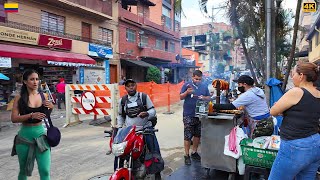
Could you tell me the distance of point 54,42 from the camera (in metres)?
17.4

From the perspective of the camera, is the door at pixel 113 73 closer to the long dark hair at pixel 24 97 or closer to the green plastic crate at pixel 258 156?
the long dark hair at pixel 24 97

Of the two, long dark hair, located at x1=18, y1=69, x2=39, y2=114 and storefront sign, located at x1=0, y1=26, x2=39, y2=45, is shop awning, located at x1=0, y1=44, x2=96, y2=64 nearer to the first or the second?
storefront sign, located at x1=0, y1=26, x2=39, y2=45

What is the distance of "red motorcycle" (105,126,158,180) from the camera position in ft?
11.4

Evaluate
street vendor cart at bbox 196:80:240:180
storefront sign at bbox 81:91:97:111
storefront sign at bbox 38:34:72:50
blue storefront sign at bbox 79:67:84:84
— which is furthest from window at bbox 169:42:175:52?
Result: street vendor cart at bbox 196:80:240:180

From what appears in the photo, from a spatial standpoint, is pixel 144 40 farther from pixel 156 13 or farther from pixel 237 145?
pixel 237 145

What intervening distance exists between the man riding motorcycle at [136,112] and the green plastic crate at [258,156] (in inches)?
53.5

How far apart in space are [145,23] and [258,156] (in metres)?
26.7

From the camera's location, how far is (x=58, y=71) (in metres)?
18.8

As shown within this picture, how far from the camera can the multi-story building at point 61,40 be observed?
15031mm

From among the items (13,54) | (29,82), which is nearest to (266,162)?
(29,82)

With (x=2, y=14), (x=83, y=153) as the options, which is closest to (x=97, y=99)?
(x=83, y=153)

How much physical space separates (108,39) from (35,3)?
772 cm

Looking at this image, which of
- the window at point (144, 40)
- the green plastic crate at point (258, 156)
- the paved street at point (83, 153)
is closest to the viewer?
the green plastic crate at point (258, 156)

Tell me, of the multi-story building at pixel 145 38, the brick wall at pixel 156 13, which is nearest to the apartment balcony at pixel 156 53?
the multi-story building at pixel 145 38
